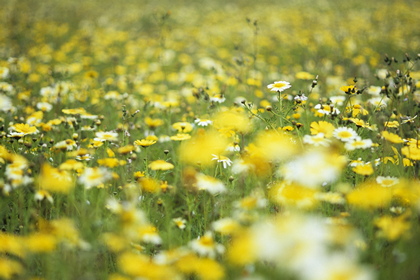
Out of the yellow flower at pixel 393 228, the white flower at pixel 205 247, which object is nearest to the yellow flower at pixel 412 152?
the yellow flower at pixel 393 228

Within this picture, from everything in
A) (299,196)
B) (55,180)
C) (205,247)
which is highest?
(299,196)

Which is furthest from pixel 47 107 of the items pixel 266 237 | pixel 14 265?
pixel 266 237

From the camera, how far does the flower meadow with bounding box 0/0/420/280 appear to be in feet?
4.14

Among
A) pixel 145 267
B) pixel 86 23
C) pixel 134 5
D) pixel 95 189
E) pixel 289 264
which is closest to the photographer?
pixel 289 264

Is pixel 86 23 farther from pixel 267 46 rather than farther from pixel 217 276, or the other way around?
pixel 217 276

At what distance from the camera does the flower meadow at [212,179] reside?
1.26 m

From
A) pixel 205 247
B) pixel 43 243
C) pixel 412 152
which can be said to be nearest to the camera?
pixel 43 243

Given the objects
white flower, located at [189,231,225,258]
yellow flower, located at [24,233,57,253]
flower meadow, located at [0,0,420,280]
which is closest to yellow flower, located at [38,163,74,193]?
flower meadow, located at [0,0,420,280]

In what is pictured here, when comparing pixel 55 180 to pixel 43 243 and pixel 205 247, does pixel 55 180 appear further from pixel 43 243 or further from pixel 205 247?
pixel 205 247

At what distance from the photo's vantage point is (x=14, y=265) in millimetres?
1296

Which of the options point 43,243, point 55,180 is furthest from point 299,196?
point 55,180

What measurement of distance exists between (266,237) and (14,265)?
91 centimetres

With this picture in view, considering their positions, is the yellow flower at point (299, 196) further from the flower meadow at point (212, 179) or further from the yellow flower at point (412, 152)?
the yellow flower at point (412, 152)

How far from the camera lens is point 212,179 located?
1761mm
